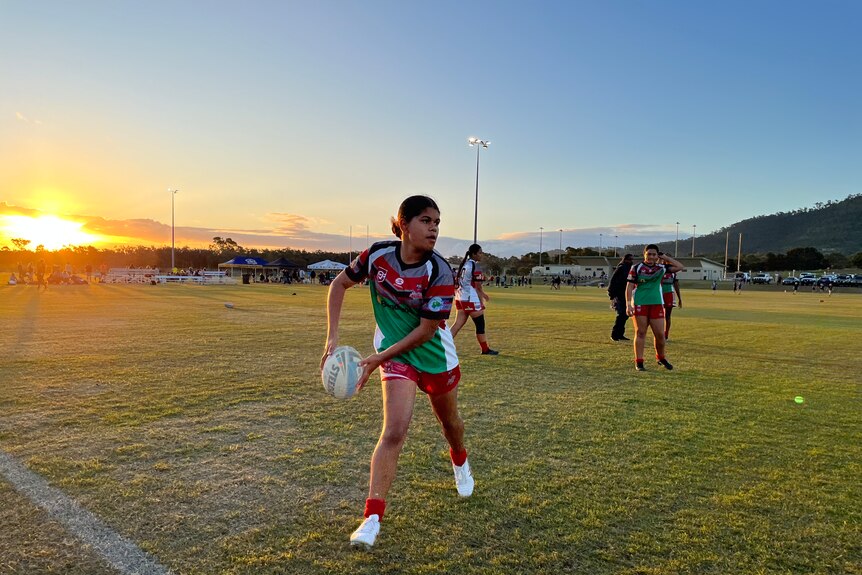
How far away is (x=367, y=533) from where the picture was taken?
305 centimetres

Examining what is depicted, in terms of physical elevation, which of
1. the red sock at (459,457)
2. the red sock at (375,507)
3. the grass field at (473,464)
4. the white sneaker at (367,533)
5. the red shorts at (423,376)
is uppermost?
the red shorts at (423,376)

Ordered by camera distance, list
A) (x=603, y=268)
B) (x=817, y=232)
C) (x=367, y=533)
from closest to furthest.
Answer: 1. (x=367, y=533)
2. (x=603, y=268)
3. (x=817, y=232)

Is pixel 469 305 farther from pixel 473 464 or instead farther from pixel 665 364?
pixel 473 464

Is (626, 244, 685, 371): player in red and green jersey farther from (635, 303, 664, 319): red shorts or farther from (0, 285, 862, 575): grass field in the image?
(0, 285, 862, 575): grass field

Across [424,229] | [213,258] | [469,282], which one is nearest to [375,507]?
[424,229]

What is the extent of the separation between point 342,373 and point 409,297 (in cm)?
65

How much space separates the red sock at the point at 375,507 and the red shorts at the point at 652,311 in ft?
22.2

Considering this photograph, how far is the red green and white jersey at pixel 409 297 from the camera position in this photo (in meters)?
3.26

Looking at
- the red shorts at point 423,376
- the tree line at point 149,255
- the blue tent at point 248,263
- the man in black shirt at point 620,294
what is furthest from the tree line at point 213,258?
the red shorts at point 423,376

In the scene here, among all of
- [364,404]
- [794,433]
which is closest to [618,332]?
[794,433]

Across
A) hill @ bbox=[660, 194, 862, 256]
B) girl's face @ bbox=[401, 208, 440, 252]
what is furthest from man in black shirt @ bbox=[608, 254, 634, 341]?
hill @ bbox=[660, 194, 862, 256]

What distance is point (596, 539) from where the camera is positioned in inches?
124

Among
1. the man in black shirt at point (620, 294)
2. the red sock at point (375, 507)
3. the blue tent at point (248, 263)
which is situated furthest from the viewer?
the blue tent at point (248, 263)

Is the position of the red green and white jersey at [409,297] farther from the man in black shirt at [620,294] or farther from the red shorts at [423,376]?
the man in black shirt at [620,294]
